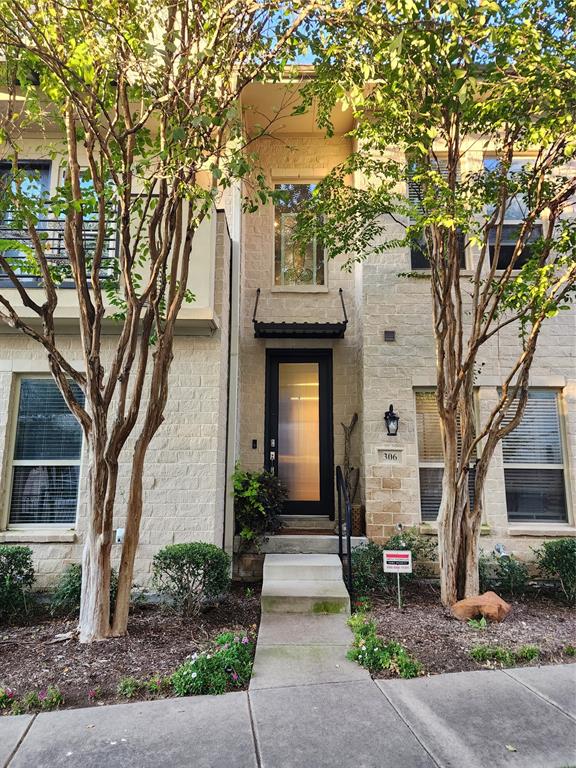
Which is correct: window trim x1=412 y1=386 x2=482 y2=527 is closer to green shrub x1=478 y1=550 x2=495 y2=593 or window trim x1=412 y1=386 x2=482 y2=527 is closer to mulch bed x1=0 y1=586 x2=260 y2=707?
green shrub x1=478 y1=550 x2=495 y2=593

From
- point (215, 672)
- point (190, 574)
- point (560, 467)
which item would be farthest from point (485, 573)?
point (215, 672)

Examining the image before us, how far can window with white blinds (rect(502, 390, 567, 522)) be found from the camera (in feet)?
19.9

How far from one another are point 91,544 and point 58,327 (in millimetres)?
2799

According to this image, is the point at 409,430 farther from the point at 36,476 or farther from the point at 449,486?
the point at 36,476

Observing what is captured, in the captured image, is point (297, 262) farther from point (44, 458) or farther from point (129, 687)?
point (129, 687)

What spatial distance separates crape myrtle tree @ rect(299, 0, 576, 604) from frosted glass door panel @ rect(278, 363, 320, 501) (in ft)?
7.52

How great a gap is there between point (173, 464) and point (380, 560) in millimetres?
2691

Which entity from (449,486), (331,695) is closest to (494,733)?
(331,695)

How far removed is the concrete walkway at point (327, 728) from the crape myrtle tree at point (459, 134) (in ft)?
6.04

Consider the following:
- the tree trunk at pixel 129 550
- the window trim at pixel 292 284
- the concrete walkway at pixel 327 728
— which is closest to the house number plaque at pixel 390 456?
the window trim at pixel 292 284

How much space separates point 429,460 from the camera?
246 inches

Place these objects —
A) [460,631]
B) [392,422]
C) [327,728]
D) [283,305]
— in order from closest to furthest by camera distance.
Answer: [327,728] → [460,631] → [392,422] → [283,305]

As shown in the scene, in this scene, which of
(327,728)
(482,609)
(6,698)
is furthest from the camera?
(482,609)

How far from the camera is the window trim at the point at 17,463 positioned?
5398mm
